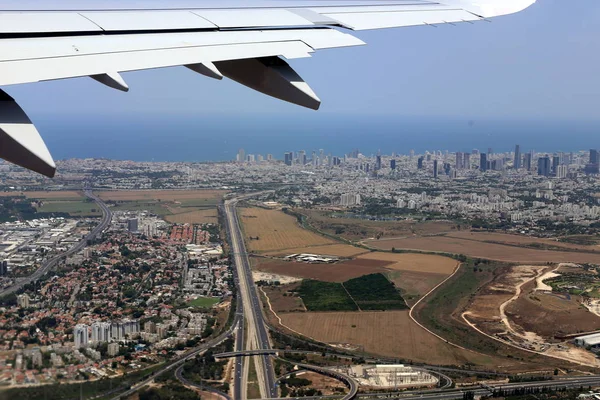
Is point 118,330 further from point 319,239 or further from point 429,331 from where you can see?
point 319,239

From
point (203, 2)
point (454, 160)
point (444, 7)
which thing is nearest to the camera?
point (203, 2)

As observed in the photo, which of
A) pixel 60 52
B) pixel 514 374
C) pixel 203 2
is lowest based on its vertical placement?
pixel 514 374

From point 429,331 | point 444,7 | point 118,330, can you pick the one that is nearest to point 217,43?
→ point 444,7

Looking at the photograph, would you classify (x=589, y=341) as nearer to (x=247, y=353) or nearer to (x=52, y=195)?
(x=247, y=353)

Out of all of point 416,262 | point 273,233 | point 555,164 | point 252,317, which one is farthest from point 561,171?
point 252,317

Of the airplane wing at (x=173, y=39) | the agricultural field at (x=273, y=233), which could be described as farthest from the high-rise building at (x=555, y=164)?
the airplane wing at (x=173, y=39)

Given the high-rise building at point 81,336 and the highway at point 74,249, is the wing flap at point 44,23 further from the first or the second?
the highway at point 74,249
